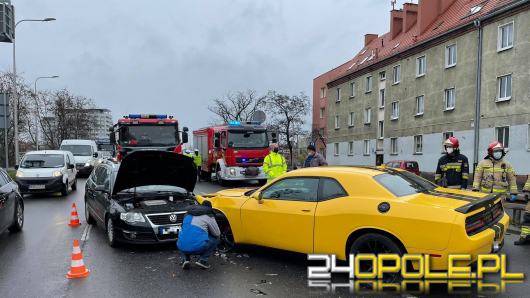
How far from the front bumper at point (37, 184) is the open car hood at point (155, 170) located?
8048mm

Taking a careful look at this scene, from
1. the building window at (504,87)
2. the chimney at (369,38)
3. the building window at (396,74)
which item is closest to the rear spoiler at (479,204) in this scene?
the building window at (504,87)

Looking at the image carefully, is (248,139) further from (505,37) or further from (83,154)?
(505,37)

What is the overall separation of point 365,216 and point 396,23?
3704 cm

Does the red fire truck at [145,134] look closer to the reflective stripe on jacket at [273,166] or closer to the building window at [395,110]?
the reflective stripe on jacket at [273,166]

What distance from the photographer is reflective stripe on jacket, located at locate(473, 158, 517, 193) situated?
7680 mm

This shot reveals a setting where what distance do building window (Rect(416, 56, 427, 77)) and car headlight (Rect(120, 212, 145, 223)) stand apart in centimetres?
2734

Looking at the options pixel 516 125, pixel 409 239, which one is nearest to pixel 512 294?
pixel 409 239

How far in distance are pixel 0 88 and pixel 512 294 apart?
42.1 metres

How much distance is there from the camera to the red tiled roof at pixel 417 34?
86.1 feet

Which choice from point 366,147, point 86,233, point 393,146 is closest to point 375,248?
point 86,233

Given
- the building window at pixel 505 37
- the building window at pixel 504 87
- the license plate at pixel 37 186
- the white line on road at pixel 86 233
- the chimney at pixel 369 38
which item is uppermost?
the chimney at pixel 369 38

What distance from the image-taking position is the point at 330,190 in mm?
5762

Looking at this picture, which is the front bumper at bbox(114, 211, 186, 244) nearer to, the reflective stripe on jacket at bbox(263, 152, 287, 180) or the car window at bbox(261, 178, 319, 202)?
the car window at bbox(261, 178, 319, 202)

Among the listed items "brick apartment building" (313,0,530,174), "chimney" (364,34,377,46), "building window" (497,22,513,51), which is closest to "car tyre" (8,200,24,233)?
"brick apartment building" (313,0,530,174)
